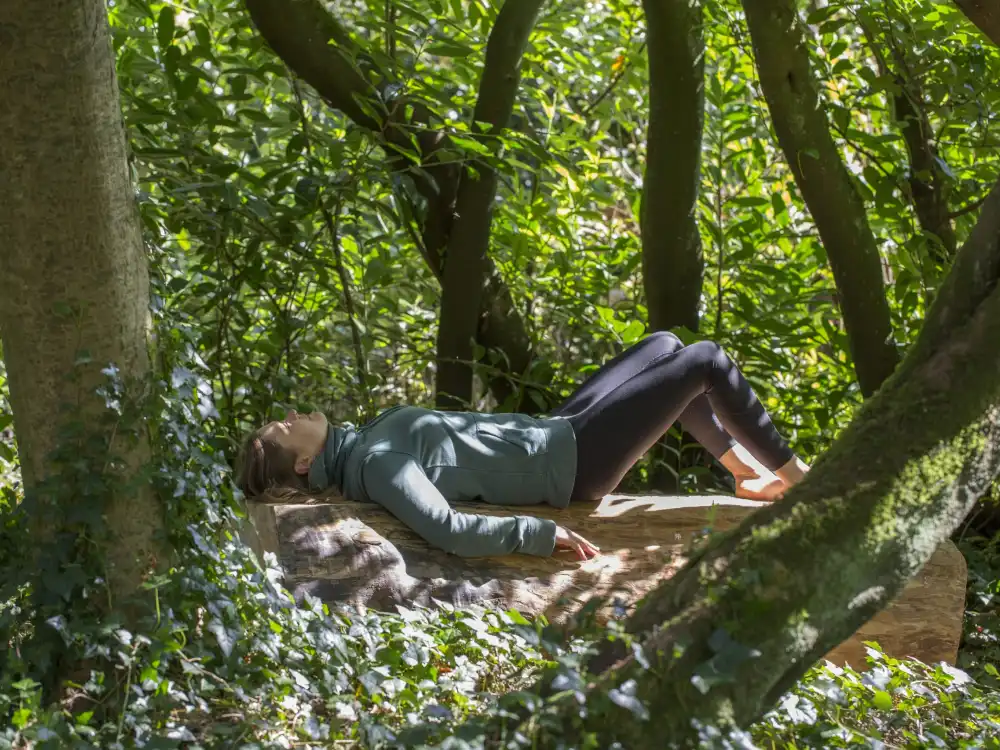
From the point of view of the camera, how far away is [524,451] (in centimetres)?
385

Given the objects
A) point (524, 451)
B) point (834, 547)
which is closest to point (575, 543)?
point (524, 451)

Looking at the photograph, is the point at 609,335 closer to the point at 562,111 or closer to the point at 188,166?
the point at 562,111

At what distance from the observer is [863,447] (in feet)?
7.07

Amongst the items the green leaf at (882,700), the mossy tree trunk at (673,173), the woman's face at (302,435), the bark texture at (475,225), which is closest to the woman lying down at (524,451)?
the woman's face at (302,435)

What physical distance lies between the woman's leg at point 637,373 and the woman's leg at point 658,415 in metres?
0.07

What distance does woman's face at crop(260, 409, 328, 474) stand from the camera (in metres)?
3.75

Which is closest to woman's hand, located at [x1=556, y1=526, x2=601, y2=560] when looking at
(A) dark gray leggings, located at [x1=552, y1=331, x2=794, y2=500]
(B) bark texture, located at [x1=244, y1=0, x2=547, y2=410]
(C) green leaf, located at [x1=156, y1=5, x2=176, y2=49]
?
(A) dark gray leggings, located at [x1=552, y1=331, x2=794, y2=500]

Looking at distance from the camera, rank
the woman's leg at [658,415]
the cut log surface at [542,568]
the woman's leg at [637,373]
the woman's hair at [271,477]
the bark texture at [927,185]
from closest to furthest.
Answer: the cut log surface at [542,568] < the woman's hair at [271,477] < the woman's leg at [658,415] < the woman's leg at [637,373] < the bark texture at [927,185]

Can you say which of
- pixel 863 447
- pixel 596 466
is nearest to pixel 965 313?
pixel 863 447

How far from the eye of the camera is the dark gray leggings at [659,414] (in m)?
A: 3.99

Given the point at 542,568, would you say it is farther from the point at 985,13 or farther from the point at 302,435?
the point at 985,13

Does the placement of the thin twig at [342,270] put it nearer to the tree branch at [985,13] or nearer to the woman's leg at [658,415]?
the woman's leg at [658,415]

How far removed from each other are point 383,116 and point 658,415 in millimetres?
1975

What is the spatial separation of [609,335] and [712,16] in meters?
1.59
